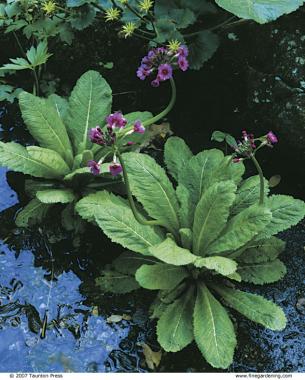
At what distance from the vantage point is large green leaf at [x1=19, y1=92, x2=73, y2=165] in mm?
3631

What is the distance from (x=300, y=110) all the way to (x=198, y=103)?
1.00 metres

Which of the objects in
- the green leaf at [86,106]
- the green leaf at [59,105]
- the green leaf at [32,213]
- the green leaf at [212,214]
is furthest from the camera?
the green leaf at [59,105]

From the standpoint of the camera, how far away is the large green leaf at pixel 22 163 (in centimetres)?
348

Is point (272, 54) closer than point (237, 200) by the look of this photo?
No

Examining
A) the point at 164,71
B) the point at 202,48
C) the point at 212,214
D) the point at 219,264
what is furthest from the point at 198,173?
the point at 202,48

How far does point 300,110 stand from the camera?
3.72 meters

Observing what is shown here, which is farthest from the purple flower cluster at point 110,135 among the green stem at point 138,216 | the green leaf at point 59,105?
the green leaf at point 59,105

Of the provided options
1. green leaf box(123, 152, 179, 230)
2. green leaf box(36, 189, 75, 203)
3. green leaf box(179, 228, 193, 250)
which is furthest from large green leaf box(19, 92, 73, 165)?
green leaf box(179, 228, 193, 250)

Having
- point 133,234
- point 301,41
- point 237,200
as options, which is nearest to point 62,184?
point 133,234

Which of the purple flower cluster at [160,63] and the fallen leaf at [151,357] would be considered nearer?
the fallen leaf at [151,357]

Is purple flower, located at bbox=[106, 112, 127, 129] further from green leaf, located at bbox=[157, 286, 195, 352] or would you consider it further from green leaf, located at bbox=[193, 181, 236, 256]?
green leaf, located at bbox=[157, 286, 195, 352]

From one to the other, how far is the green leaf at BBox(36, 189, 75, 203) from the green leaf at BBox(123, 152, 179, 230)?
43cm

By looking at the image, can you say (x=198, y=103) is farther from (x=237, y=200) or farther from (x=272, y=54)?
(x=237, y=200)

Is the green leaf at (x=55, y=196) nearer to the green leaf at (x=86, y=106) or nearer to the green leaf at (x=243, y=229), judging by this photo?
the green leaf at (x=86, y=106)
